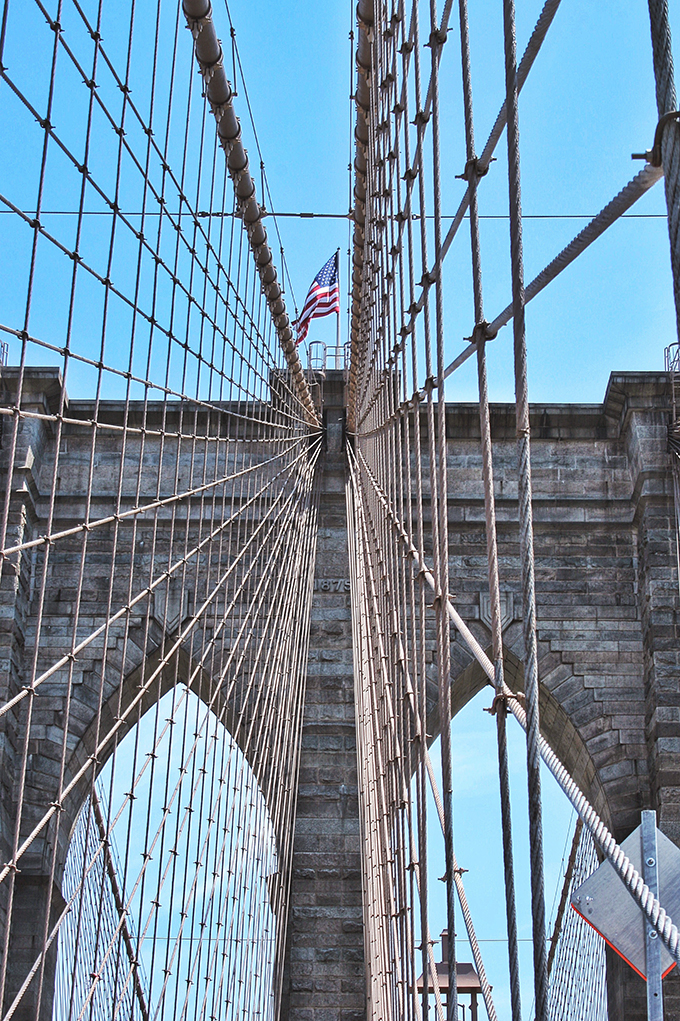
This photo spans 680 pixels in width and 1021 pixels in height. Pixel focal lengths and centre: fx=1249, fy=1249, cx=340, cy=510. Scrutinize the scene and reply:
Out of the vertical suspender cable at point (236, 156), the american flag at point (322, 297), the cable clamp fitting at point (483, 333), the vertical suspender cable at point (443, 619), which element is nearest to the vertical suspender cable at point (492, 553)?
the cable clamp fitting at point (483, 333)

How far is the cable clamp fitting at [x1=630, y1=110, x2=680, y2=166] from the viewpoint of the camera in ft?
3.23

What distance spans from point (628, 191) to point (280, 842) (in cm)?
693

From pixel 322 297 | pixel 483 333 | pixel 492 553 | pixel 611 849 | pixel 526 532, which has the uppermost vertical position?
pixel 322 297

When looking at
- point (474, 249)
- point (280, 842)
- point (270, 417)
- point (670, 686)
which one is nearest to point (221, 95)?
point (270, 417)

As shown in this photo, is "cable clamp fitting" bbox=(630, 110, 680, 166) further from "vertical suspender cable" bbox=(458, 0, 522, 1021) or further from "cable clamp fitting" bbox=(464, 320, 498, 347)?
"cable clamp fitting" bbox=(464, 320, 498, 347)

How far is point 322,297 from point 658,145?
9.65m

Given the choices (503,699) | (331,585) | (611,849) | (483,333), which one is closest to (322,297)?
(331,585)

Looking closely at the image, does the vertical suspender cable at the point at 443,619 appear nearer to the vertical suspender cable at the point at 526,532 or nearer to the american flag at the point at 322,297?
the vertical suspender cable at the point at 526,532

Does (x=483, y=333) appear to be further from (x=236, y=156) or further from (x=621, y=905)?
(x=236, y=156)

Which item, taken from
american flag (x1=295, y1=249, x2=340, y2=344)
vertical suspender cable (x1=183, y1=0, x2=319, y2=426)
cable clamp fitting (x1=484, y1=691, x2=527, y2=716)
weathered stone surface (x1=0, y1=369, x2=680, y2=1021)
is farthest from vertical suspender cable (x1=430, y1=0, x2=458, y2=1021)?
american flag (x1=295, y1=249, x2=340, y2=344)

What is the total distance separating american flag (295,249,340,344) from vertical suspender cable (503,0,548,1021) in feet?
29.3

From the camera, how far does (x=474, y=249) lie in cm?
208

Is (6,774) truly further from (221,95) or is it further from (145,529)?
(221,95)

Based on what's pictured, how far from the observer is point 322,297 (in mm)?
10562
